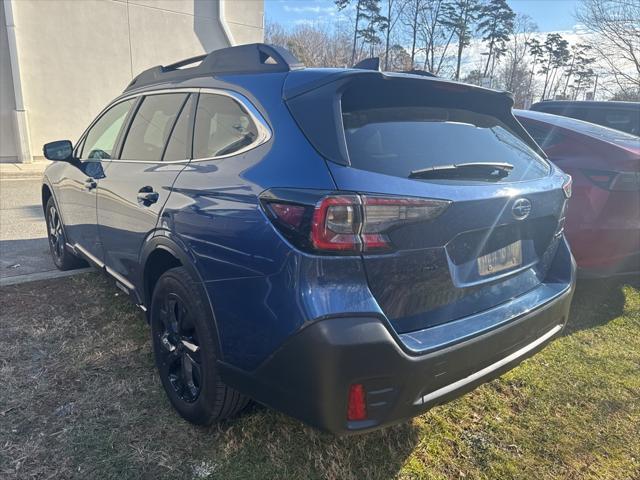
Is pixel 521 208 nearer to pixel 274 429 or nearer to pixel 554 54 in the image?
pixel 274 429

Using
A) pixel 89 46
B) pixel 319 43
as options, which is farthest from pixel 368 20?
pixel 89 46

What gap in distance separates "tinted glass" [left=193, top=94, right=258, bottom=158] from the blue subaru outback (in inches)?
0.4

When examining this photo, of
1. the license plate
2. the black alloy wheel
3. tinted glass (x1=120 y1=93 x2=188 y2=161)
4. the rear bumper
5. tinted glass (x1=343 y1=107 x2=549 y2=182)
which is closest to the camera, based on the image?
the rear bumper

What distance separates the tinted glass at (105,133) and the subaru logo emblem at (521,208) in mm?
2679

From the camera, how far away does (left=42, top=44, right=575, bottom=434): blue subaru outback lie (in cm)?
178

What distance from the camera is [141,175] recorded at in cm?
290

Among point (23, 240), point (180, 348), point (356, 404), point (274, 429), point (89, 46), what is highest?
point (89, 46)

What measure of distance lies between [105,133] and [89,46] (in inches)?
458

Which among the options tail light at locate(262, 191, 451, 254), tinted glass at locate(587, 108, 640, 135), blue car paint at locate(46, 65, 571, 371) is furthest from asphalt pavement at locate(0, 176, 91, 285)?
tinted glass at locate(587, 108, 640, 135)

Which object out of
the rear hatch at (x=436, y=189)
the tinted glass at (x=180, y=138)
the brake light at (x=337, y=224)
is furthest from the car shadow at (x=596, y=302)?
the tinted glass at (x=180, y=138)

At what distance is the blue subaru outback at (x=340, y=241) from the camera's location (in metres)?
1.78

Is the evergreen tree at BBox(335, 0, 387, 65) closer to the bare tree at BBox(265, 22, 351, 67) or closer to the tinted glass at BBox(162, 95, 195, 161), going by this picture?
the bare tree at BBox(265, 22, 351, 67)

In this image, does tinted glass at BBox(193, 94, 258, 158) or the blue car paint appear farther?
tinted glass at BBox(193, 94, 258, 158)

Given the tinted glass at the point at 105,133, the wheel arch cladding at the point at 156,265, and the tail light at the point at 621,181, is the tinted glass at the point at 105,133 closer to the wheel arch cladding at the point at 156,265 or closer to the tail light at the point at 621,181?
the wheel arch cladding at the point at 156,265
